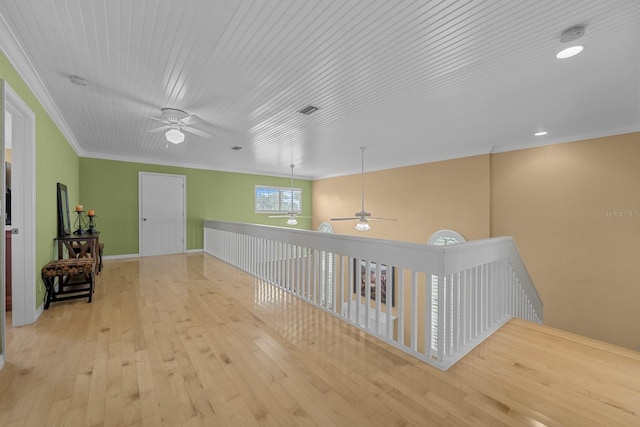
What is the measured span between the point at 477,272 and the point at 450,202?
3618 mm

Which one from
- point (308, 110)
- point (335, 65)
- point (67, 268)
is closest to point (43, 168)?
point (67, 268)

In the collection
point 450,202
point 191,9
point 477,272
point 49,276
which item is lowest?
point 49,276

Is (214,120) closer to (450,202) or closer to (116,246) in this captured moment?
(116,246)

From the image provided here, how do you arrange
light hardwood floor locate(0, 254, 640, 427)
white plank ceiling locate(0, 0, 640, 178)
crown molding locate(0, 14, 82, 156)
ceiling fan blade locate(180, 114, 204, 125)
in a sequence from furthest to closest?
ceiling fan blade locate(180, 114, 204, 125) < crown molding locate(0, 14, 82, 156) < white plank ceiling locate(0, 0, 640, 178) < light hardwood floor locate(0, 254, 640, 427)

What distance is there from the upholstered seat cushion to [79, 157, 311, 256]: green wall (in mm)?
3284

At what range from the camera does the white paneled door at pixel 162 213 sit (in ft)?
20.7

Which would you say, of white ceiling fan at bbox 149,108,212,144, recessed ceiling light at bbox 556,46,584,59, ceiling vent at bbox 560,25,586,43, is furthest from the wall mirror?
recessed ceiling light at bbox 556,46,584,59

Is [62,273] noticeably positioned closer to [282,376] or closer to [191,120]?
[191,120]

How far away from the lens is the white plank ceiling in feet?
5.56

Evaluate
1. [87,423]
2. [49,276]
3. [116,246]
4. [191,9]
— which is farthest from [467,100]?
[116,246]

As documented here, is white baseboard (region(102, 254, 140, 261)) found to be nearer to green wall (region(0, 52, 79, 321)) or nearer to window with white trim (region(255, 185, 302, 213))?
green wall (region(0, 52, 79, 321))

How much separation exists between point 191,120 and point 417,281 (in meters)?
3.69

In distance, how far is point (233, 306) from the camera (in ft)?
10.2

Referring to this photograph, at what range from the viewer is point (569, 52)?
2045mm
